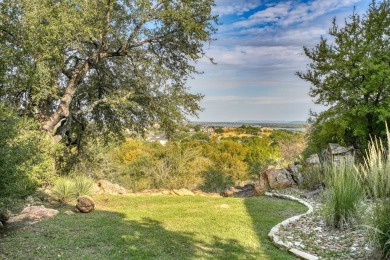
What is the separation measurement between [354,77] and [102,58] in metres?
8.33

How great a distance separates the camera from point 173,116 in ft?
34.9

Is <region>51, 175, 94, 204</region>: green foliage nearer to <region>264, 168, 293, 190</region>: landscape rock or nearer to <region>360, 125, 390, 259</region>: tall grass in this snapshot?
<region>264, 168, 293, 190</region>: landscape rock

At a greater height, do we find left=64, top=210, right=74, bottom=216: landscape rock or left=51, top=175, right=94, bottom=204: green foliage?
left=51, top=175, right=94, bottom=204: green foliage

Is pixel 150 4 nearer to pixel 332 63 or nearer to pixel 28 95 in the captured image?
pixel 28 95

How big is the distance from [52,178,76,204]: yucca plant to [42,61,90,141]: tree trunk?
89.1 inches

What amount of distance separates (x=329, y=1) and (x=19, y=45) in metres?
9.58

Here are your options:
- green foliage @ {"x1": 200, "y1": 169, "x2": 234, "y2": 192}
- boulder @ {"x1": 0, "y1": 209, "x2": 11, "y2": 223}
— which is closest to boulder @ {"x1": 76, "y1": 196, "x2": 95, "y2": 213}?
boulder @ {"x1": 0, "y1": 209, "x2": 11, "y2": 223}

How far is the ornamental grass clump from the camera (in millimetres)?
5030

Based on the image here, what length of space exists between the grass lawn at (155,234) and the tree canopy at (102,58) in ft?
12.5

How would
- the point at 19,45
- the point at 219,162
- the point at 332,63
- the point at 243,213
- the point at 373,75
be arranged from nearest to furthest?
the point at 243,213 → the point at 19,45 → the point at 373,75 → the point at 332,63 → the point at 219,162

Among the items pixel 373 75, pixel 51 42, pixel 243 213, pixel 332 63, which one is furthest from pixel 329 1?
pixel 51 42

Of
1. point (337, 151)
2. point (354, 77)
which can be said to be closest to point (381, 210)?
point (337, 151)

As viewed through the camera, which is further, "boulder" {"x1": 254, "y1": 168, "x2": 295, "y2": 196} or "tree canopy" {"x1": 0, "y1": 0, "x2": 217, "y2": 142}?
"boulder" {"x1": 254, "y1": 168, "x2": 295, "y2": 196}

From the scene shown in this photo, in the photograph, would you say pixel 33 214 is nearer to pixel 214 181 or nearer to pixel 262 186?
pixel 262 186
